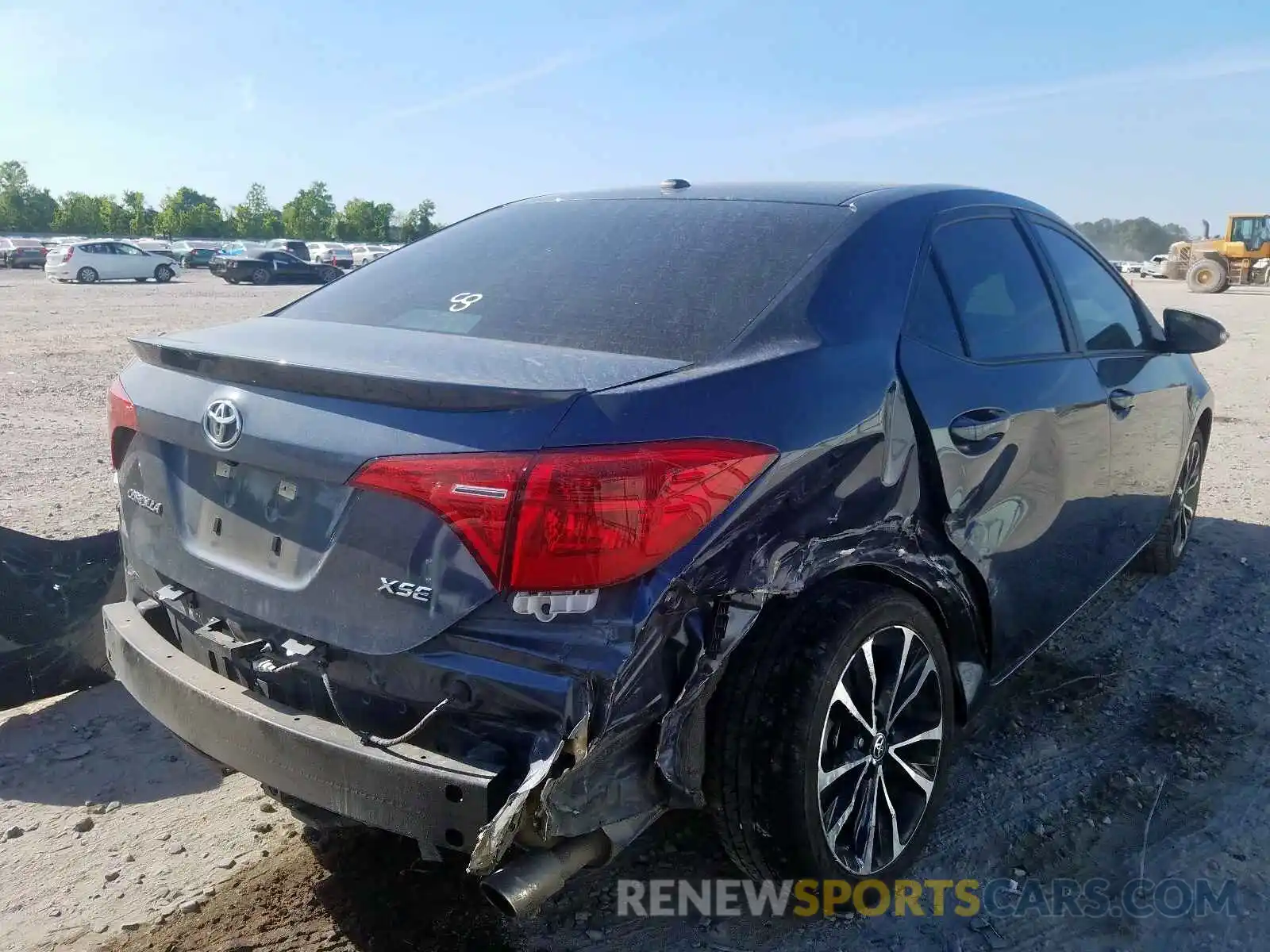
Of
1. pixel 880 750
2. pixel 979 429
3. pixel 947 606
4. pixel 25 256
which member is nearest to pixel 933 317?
pixel 979 429

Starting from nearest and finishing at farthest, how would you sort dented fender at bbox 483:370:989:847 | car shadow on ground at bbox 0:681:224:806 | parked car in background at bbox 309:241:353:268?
1. dented fender at bbox 483:370:989:847
2. car shadow on ground at bbox 0:681:224:806
3. parked car in background at bbox 309:241:353:268

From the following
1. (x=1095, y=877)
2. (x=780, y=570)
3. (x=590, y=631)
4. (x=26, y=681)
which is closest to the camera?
(x=590, y=631)

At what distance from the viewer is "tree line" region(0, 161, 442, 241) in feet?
282

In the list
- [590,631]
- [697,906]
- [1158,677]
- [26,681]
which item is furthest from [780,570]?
[26,681]

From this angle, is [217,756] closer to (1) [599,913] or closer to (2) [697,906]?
(1) [599,913]

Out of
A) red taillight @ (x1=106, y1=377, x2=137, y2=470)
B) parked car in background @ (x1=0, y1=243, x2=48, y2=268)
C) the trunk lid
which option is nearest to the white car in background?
parked car in background @ (x1=0, y1=243, x2=48, y2=268)

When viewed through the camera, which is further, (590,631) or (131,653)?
(131,653)

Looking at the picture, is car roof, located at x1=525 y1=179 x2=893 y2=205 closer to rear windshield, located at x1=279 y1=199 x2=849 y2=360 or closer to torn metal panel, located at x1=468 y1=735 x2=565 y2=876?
rear windshield, located at x1=279 y1=199 x2=849 y2=360

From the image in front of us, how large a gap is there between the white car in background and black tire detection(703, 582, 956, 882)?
127ft

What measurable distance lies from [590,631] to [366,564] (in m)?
0.48

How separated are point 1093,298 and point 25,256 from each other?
169 feet

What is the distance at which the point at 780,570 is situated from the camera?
7.20 feet

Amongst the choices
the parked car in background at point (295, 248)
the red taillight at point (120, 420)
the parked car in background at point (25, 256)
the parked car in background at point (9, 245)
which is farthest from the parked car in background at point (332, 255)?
the red taillight at point (120, 420)

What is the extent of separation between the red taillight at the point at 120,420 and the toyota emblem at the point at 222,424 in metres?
0.39
